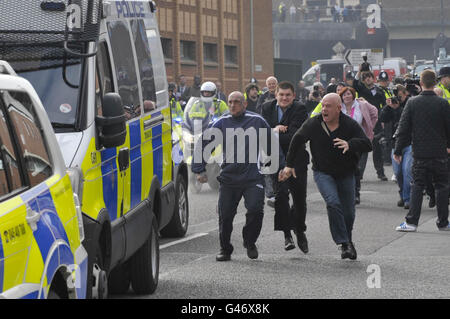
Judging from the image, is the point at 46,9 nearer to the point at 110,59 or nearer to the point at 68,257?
the point at 110,59

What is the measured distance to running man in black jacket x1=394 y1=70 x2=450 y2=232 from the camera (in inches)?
532

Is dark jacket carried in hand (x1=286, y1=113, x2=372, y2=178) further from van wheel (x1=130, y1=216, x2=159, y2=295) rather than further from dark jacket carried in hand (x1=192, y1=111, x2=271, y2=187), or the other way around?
van wheel (x1=130, y1=216, x2=159, y2=295)

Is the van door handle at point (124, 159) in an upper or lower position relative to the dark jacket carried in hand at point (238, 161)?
upper

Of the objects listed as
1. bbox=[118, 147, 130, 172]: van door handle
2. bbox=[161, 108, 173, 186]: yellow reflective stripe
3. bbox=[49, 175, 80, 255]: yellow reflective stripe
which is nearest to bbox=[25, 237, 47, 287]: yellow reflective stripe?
bbox=[49, 175, 80, 255]: yellow reflective stripe

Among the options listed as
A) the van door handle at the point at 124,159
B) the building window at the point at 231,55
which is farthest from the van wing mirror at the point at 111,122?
the building window at the point at 231,55

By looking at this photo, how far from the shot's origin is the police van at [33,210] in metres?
4.95

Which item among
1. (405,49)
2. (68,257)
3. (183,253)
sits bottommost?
(405,49)

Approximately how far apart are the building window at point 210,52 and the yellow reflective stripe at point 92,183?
45.4 metres

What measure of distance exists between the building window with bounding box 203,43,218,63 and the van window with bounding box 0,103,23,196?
157 feet

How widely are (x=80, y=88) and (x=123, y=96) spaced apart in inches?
43.2

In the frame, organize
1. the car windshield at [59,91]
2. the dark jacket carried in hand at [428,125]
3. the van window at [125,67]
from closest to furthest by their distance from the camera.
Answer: the car windshield at [59,91] < the van window at [125,67] < the dark jacket carried in hand at [428,125]

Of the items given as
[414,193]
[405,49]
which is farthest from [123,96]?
[405,49]

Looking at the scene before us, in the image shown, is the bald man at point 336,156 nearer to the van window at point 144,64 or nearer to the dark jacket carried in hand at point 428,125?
the van window at point 144,64

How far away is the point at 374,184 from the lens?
20750 mm
